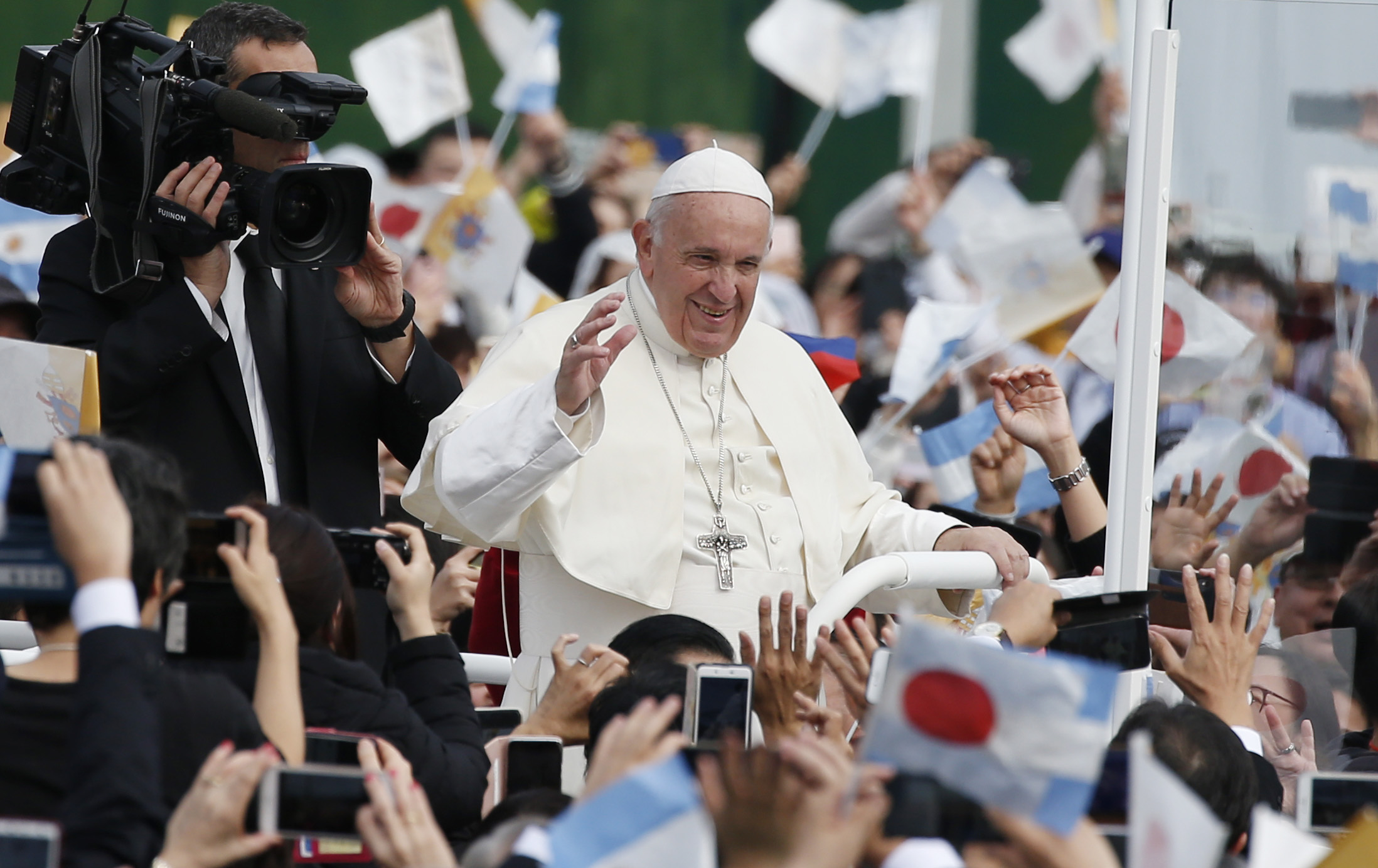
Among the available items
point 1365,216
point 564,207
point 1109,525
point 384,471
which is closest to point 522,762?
point 1109,525

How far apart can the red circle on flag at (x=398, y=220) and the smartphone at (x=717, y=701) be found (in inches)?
229

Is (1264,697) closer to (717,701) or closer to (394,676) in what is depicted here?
(717,701)

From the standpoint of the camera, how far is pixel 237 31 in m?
3.91

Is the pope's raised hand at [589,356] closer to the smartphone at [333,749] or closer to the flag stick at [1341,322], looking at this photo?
the smartphone at [333,749]

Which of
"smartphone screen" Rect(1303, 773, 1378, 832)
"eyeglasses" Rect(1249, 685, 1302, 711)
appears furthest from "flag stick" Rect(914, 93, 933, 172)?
"smartphone screen" Rect(1303, 773, 1378, 832)

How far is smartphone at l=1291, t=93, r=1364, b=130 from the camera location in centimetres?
442

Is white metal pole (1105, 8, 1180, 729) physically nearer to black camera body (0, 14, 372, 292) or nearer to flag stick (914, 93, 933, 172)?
black camera body (0, 14, 372, 292)

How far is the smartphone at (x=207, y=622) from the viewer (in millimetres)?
2738

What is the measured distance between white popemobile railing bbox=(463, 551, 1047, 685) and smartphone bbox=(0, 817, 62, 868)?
174 cm

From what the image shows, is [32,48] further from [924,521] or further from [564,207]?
[564,207]

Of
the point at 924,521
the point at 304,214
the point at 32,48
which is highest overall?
the point at 32,48

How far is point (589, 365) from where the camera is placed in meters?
3.88

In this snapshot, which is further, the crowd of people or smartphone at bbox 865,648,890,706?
smartphone at bbox 865,648,890,706

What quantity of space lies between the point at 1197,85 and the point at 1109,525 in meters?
1.03
